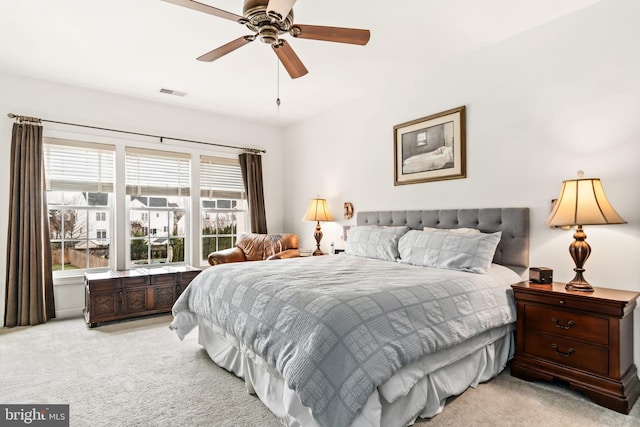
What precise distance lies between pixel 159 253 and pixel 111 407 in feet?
9.80

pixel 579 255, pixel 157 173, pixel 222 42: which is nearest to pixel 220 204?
pixel 157 173

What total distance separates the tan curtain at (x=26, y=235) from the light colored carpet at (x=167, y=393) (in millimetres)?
647

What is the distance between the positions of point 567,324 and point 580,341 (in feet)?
0.38

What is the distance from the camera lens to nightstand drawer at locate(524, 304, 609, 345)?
218 centimetres

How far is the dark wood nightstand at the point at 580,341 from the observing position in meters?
2.12

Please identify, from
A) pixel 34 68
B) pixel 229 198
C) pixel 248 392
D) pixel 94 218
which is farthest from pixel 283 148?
pixel 248 392

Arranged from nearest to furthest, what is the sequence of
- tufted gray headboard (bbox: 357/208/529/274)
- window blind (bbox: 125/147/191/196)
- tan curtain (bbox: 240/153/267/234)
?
tufted gray headboard (bbox: 357/208/529/274) < window blind (bbox: 125/147/191/196) < tan curtain (bbox: 240/153/267/234)

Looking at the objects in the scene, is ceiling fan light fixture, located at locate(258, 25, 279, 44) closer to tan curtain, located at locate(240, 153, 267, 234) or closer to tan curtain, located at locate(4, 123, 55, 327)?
Answer: tan curtain, located at locate(4, 123, 55, 327)

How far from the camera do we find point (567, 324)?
231 cm

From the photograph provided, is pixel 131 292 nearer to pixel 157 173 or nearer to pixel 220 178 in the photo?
pixel 157 173

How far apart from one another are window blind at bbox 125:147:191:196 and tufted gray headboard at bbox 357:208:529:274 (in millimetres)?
3271

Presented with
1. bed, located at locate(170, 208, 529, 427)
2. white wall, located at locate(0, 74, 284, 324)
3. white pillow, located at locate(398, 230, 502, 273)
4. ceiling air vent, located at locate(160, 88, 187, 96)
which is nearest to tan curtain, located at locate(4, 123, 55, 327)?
white wall, located at locate(0, 74, 284, 324)

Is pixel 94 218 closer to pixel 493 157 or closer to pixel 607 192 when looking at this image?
pixel 493 157

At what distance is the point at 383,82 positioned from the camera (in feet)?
13.4
